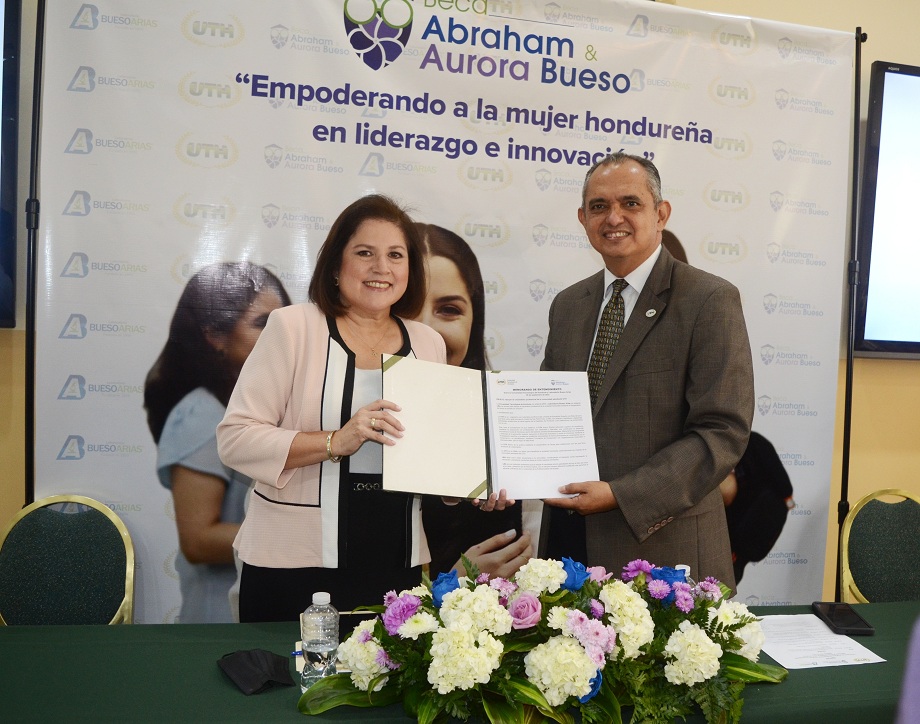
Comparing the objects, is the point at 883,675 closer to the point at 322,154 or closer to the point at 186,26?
the point at 322,154

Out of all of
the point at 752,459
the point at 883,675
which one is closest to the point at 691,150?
the point at 752,459

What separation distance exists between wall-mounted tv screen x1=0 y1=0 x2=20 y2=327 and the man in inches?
102

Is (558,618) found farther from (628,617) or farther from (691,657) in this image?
(691,657)

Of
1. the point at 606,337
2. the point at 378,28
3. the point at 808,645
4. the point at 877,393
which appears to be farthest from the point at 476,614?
the point at 877,393

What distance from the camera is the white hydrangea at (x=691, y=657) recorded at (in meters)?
1.62

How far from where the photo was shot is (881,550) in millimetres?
3898

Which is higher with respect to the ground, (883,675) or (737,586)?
(883,675)

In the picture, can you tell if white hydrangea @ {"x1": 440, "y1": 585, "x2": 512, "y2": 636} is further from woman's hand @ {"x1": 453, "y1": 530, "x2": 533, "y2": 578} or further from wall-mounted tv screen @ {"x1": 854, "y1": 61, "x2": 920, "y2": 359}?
wall-mounted tv screen @ {"x1": 854, "y1": 61, "x2": 920, "y2": 359}

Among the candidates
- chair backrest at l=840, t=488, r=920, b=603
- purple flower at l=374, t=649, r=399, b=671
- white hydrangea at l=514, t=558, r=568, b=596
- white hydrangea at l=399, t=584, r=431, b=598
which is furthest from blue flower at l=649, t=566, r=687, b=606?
chair backrest at l=840, t=488, r=920, b=603

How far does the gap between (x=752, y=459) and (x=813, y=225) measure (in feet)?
4.41

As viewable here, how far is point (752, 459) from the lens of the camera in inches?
165

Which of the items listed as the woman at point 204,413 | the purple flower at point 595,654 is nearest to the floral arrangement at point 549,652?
the purple flower at point 595,654

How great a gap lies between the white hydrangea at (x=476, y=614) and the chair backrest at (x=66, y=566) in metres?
2.14

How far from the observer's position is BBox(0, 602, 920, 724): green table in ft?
5.63
